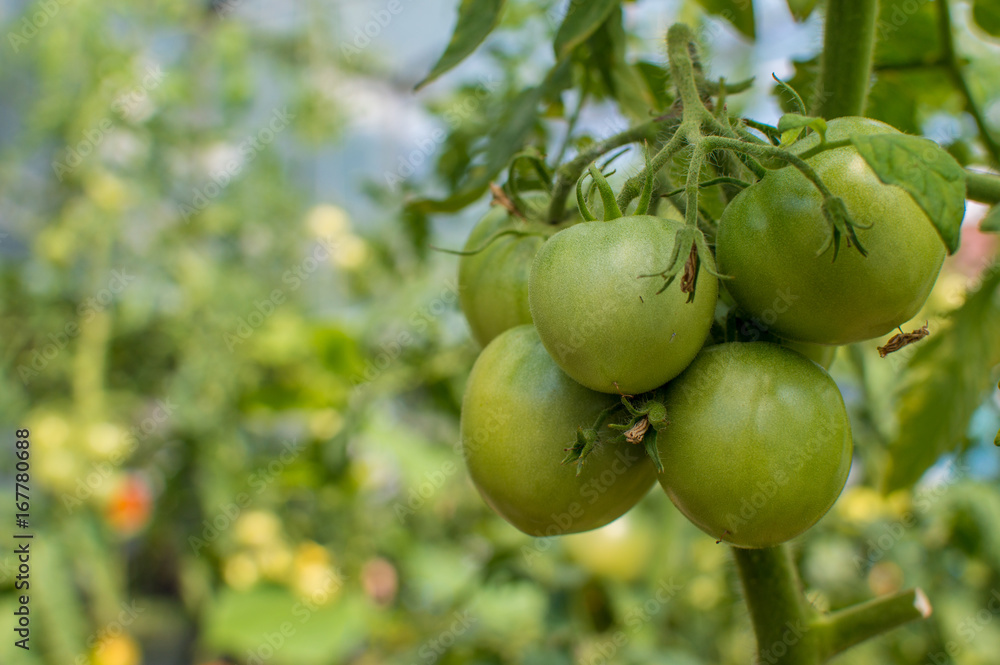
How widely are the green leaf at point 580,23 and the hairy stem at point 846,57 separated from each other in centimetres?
16

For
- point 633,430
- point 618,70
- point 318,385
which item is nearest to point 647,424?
point 633,430

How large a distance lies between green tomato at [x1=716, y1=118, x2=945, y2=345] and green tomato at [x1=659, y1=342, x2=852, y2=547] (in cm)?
4

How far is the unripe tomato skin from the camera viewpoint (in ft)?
1.78

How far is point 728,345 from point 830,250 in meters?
0.08

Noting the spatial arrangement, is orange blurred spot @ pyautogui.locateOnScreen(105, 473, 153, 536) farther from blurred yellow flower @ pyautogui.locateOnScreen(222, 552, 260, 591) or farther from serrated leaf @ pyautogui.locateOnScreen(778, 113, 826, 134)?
serrated leaf @ pyautogui.locateOnScreen(778, 113, 826, 134)

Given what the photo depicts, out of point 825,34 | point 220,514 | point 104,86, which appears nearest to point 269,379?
point 220,514

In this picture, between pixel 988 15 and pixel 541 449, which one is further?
pixel 988 15

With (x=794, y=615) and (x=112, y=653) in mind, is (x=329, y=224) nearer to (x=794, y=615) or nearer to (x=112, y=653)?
(x=112, y=653)

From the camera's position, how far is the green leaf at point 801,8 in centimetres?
60

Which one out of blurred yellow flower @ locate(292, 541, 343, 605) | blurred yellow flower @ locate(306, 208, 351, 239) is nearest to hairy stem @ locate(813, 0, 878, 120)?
blurred yellow flower @ locate(292, 541, 343, 605)

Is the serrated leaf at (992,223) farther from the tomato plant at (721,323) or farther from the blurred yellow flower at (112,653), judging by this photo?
the blurred yellow flower at (112,653)

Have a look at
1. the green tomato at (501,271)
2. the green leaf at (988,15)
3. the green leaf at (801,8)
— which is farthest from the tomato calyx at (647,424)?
the green leaf at (988,15)

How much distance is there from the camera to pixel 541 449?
1.51 feet

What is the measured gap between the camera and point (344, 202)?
12.6 feet
